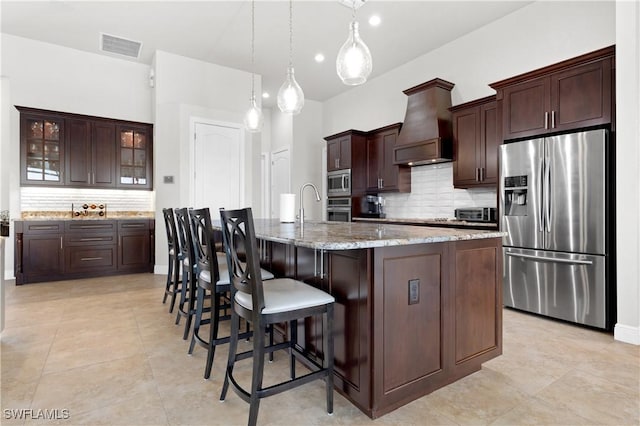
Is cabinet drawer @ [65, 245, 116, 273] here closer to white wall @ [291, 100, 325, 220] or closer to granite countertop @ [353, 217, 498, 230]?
white wall @ [291, 100, 325, 220]

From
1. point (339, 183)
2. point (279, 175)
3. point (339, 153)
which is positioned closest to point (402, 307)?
point (339, 183)

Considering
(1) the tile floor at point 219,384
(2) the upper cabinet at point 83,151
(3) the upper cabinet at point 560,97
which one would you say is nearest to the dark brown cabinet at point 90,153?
(2) the upper cabinet at point 83,151

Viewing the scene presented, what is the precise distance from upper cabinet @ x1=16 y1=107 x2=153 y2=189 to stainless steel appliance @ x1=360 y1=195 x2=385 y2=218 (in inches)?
144

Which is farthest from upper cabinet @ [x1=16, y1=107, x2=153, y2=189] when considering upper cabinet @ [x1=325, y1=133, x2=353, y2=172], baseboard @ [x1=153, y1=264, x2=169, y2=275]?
upper cabinet @ [x1=325, y1=133, x2=353, y2=172]

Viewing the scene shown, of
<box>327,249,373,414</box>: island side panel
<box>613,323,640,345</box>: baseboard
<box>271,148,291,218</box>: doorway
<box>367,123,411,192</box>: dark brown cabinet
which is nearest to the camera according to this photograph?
<box>327,249,373,414</box>: island side panel

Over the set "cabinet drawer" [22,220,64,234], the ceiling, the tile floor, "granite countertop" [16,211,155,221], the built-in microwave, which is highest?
the ceiling

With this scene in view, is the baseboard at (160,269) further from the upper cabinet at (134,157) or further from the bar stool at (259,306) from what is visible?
the bar stool at (259,306)

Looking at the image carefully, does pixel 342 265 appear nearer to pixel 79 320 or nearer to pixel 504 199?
pixel 504 199

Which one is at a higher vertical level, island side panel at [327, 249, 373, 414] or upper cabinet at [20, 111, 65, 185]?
upper cabinet at [20, 111, 65, 185]

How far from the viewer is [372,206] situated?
241 inches

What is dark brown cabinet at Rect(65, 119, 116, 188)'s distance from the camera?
4.99m

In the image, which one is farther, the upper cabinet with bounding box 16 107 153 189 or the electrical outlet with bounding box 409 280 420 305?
the upper cabinet with bounding box 16 107 153 189

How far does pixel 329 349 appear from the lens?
166 centimetres

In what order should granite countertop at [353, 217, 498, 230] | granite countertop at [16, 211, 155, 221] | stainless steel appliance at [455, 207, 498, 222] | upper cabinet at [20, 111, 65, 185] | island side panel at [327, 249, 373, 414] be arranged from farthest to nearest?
granite countertop at [16, 211, 155, 221] → upper cabinet at [20, 111, 65, 185] → stainless steel appliance at [455, 207, 498, 222] → granite countertop at [353, 217, 498, 230] → island side panel at [327, 249, 373, 414]
